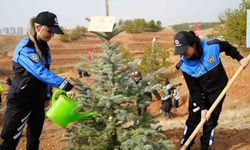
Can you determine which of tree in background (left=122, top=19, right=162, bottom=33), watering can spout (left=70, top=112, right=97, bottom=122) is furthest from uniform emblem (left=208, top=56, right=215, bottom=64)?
tree in background (left=122, top=19, right=162, bottom=33)

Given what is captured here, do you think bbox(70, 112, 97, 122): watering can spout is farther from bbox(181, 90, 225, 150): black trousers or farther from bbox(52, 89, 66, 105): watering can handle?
bbox(181, 90, 225, 150): black trousers

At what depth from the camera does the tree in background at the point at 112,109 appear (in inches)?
129

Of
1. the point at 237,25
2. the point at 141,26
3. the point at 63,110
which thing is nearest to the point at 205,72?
the point at 63,110

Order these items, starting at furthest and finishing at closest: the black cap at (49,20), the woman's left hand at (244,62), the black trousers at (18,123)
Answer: the woman's left hand at (244,62) < the black trousers at (18,123) < the black cap at (49,20)

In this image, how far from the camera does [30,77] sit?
3.44 m

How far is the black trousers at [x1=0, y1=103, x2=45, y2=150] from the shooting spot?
A: 11.7ft

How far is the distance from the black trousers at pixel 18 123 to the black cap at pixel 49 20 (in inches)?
35.8

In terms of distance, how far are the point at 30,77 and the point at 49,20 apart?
0.61 meters

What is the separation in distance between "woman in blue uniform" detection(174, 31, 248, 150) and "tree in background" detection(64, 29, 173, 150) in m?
0.73

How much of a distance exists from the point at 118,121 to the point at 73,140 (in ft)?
1.81

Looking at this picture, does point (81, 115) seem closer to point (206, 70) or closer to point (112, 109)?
point (112, 109)

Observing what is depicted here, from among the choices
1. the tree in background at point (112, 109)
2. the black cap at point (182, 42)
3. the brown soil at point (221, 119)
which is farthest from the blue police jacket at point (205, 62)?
the brown soil at point (221, 119)

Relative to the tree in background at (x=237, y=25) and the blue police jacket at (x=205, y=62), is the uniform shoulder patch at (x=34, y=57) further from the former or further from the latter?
the tree in background at (x=237, y=25)

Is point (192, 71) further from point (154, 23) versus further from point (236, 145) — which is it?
point (154, 23)
